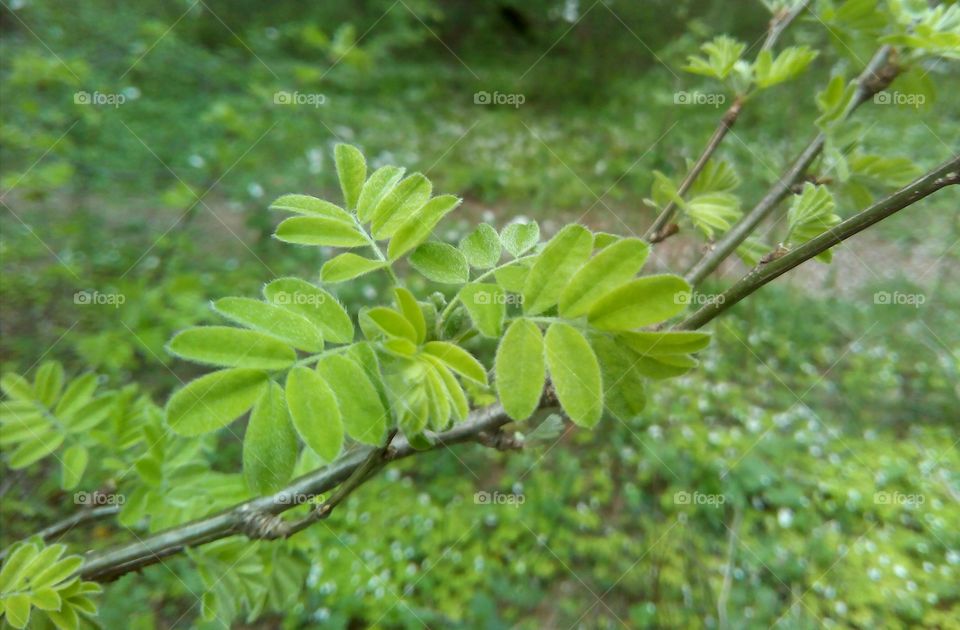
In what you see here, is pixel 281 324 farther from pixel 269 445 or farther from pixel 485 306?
pixel 485 306

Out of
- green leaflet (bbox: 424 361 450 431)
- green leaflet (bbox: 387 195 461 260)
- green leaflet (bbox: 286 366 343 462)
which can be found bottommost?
green leaflet (bbox: 286 366 343 462)

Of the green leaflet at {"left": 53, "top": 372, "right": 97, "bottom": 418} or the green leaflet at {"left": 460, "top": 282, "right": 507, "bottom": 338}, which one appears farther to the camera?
the green leaflet at {"left": 53, "top": 372, "right": 97, "bottom": 418}

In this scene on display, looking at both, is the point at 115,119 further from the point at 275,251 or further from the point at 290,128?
the point at 275,251

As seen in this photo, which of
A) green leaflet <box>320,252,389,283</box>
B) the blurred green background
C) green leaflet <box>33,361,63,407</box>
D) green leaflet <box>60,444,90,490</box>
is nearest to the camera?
green leaflet <box>320,252,389,283</box>

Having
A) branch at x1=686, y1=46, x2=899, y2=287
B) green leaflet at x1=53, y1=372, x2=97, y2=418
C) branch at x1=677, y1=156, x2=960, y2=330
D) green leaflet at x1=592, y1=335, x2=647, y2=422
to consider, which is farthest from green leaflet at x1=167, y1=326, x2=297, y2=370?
green leaflet at x1=53, y1=372, x2=97, y2=418

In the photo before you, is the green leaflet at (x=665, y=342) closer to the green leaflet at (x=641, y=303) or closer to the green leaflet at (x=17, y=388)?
the green leaflet at (x=641, y=303)

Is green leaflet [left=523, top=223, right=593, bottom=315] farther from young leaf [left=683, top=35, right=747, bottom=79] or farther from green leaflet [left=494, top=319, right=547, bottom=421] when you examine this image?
young leaf [left=683, top=35, right=747, bottom=79]

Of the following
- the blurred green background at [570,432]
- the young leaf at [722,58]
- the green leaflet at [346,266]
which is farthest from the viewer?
the blurred green background at [570,432]

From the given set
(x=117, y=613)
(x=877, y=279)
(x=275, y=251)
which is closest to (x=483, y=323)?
(x=117, y=613)

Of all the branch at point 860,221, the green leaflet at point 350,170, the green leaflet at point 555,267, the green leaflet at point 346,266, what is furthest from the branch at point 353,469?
the green leaflet at point 350,170
